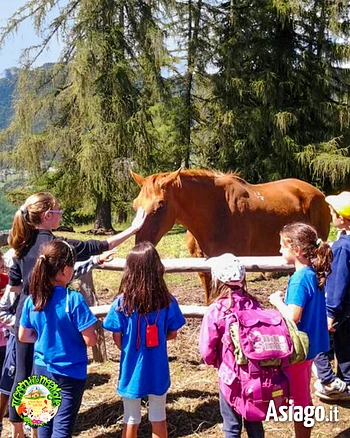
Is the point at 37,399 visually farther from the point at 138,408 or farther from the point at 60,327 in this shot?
the point at 138,408

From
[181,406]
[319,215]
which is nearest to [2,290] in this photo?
[181,406]

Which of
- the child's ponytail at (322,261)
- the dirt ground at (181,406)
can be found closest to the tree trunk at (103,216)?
the dirt ground at (181,406)

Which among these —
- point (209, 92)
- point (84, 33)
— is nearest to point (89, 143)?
point (84, 33)

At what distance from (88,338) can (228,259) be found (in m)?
0.90

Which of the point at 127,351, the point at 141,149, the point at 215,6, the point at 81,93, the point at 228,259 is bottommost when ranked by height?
the point at 127,351

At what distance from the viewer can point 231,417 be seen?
9.14 ft

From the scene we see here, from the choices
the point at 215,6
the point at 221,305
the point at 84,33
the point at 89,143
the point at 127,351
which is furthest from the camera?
the point at 215,6

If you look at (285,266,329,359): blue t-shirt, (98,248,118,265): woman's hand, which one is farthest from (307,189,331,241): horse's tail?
(98,248,118,265): woman's hand

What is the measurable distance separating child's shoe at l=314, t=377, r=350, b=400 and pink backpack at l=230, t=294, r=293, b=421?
129 cm

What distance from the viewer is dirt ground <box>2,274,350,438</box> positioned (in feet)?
11.7

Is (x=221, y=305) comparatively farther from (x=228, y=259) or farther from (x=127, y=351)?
(x=127, y=351)

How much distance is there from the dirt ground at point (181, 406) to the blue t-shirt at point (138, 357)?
880 mm

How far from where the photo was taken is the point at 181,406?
4.00 metres

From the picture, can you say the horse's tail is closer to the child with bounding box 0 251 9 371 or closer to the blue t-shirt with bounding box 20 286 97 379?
the child with bounding box 0 251 9 371
